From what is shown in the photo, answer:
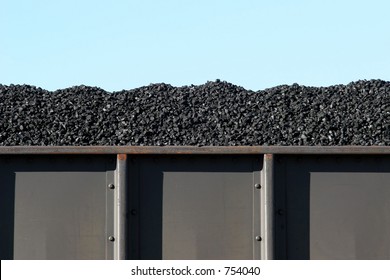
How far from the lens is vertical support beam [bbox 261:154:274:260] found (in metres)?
5.07

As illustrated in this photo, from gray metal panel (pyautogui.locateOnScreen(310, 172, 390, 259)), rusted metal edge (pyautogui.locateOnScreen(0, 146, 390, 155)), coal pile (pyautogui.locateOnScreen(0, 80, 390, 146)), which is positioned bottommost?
gray metal panel (pyautogui.locateOnScreen(310, 172, 390, 259))

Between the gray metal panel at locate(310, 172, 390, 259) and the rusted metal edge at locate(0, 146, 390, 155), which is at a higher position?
the rusted metal edge at locate(0, 146, 390, 155)

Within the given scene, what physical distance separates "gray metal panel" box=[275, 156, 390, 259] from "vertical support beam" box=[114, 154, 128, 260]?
1.08 meters

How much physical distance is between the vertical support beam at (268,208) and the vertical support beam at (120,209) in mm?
974

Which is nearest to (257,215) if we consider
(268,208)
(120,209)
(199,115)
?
(268,208)

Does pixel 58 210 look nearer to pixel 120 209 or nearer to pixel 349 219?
pixel 120 209

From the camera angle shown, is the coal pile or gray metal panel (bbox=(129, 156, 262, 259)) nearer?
gray metal panel (bbox=(129, 156, 262, 259))

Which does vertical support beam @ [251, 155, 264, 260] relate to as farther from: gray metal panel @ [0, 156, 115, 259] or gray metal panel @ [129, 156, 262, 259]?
gray metal panel @ [0, 156, 115, 259]

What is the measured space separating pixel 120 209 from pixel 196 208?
0.53 meters

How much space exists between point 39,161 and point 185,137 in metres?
1.91

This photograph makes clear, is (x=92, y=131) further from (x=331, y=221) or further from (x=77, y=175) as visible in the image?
(x=331, y=221)

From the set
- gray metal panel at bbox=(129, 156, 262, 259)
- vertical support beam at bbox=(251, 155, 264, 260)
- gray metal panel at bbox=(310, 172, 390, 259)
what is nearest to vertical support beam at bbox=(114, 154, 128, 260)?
gray metal panel at bbox=(129, 156, 262, 259)

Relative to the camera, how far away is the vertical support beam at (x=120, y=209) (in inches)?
200

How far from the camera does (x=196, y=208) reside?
16.6ft
